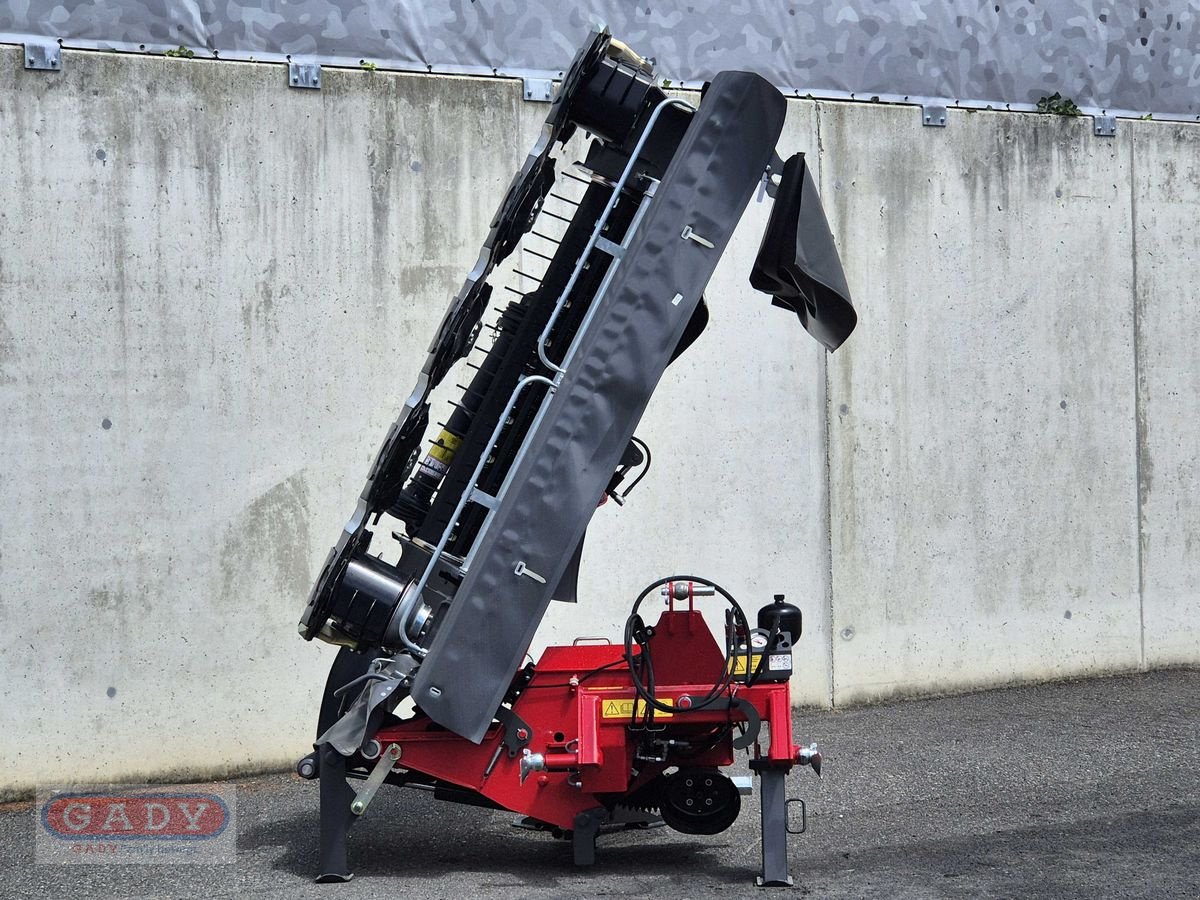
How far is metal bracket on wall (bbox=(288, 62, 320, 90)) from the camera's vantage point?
6.62 metres

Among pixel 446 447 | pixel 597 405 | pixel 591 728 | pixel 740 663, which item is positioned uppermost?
pixel 597 405

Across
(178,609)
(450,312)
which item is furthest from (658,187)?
(178,609)

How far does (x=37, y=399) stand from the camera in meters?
6.27

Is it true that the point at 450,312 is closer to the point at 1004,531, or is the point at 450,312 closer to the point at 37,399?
the point at 37,399

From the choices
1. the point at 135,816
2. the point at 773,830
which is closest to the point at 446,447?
the point at 773,830

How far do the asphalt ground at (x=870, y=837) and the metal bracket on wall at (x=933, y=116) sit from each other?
11.0ft

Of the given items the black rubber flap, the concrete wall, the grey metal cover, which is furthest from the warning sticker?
the concrete wall

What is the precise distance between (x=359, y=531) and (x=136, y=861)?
165 centimetres

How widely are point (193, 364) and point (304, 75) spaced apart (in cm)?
155

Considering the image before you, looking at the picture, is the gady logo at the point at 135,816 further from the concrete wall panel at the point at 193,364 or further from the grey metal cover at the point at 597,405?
the grey metal cover at the point at 597,405

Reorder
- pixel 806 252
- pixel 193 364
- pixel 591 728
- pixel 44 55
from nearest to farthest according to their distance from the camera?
1. pixel 806 252
2. pixel 591 728
3. pixel 44 55
4. pixel 193 364

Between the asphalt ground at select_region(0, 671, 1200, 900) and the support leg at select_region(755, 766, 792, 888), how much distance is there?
0.06 metres

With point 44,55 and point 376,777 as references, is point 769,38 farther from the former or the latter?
point 376,777

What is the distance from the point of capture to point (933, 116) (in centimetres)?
764
